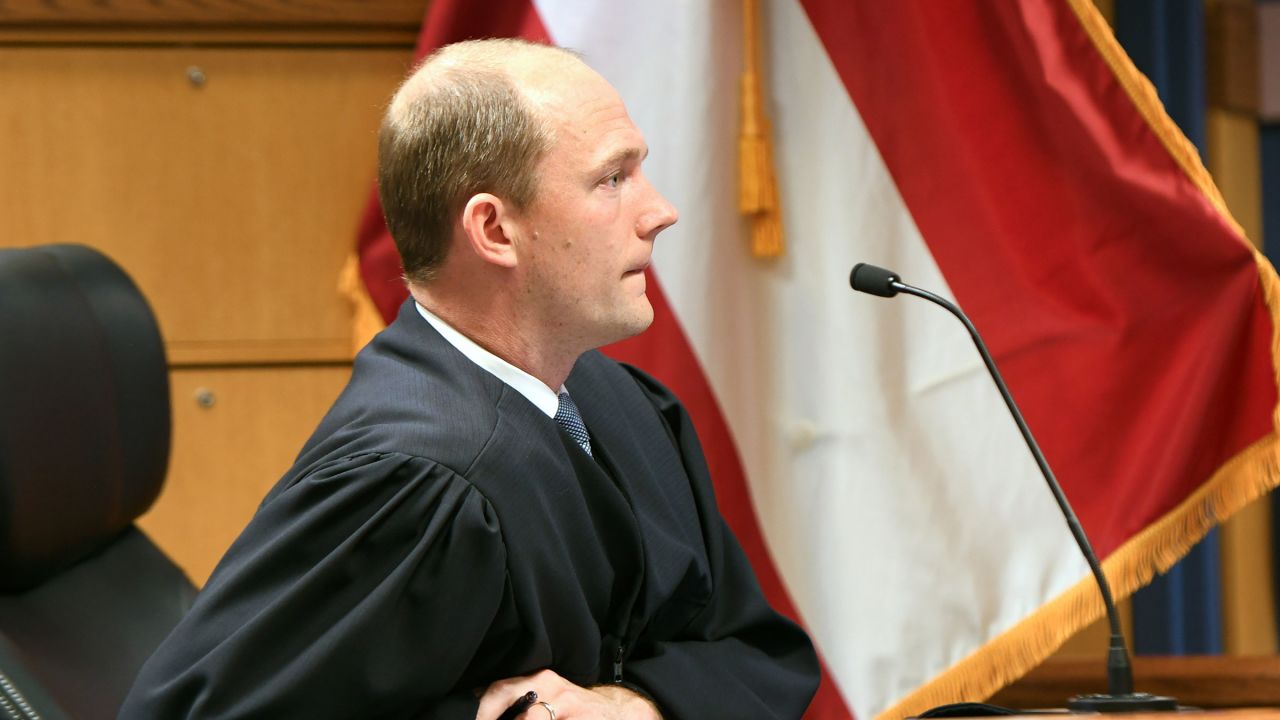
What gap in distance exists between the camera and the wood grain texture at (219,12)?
2039mm

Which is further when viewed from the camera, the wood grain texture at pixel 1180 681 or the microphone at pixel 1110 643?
the wood grain texture at pixel 1180 681

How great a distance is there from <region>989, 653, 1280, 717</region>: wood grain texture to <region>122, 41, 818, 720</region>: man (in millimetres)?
608

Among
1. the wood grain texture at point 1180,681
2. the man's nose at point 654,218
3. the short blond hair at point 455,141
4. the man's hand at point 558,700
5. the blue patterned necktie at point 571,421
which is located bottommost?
the wood grain texture at point 1180,681

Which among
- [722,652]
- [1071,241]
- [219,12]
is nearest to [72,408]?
[722,652]

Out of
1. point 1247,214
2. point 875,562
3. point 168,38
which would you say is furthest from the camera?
point 1247,214

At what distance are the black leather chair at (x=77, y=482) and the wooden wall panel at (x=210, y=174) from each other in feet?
1.95

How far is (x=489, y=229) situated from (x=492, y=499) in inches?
10.1

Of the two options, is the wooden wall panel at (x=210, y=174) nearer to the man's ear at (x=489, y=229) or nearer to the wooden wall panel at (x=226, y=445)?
the wooden wall panel at (x=226, y=445)

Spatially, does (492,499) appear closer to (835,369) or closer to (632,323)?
(632,323)

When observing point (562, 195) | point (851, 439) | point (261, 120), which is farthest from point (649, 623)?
point (261, 120)

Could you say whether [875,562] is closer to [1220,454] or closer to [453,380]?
[1220,454]

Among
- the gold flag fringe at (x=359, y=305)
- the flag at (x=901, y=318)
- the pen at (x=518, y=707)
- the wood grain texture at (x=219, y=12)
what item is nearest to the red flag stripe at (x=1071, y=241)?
the flag at (x=901, y=318)

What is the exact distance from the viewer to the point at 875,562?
1948mm

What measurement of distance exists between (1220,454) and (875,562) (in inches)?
19.5
